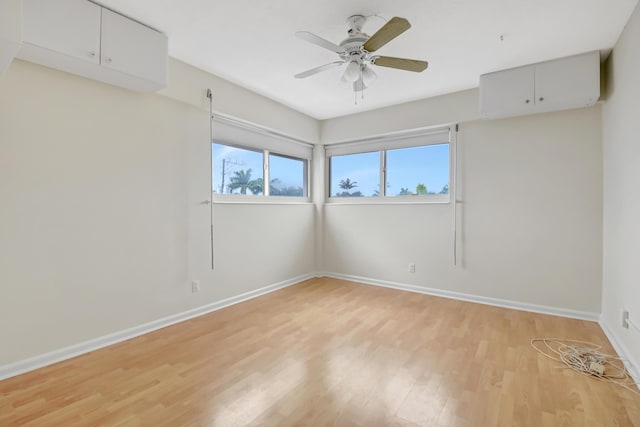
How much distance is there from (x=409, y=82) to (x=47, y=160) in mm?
3368

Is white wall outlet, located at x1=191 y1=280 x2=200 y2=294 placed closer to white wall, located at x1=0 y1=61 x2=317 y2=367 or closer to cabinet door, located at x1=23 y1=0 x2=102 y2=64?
white wall, located at x1=0 y1=61 x2=317 y2=367

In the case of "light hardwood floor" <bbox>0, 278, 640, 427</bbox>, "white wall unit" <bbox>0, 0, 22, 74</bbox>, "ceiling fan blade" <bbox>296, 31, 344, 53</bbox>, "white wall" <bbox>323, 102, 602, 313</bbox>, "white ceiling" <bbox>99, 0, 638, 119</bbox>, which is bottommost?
"light hardwood floor" <bbox>0, 278, 640, 427</bbox>

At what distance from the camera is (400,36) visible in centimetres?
251

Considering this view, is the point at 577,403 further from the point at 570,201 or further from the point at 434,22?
the point at 434,22

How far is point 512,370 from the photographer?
217cm

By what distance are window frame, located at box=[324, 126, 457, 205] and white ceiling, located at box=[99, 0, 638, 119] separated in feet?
2.57

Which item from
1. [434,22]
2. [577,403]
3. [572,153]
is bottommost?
[577,403]

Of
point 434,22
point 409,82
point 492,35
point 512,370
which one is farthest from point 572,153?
point 512,370

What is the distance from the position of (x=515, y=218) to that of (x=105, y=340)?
4192 mm

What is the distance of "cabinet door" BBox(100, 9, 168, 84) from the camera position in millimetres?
2248

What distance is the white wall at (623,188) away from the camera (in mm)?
2129

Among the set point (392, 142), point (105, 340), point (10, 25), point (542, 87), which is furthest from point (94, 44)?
point (542, 87)

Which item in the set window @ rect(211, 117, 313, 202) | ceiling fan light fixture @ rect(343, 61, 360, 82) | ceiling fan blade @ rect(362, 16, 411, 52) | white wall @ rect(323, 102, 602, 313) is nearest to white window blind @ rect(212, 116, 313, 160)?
window @ rect(211, 117, 313, 202)

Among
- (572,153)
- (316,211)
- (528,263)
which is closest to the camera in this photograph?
(572,153)
